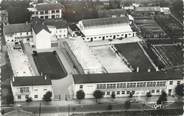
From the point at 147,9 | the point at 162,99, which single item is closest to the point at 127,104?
the point at 162,99

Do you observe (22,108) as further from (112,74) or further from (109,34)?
(109,34)

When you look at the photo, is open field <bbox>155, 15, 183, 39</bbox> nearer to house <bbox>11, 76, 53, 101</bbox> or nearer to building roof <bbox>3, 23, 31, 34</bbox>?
building roof <bbox>3, 23, 31, 34</bbox>

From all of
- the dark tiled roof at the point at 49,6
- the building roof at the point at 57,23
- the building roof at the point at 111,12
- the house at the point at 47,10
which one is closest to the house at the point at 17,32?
the building roof at the point at 57,23

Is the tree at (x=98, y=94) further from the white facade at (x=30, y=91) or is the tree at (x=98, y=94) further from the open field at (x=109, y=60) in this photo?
the open field at (x=109, y=60)

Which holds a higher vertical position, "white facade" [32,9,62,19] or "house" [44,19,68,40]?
"white facade" [32,9,62,19]

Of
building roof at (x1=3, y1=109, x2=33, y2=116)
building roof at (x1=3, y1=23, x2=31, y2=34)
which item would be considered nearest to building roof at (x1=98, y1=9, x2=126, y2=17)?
building roof at (x1=3, y1=23, x2=31, y2=34)

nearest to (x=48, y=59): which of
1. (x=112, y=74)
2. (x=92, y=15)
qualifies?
(x=112, y=74)
